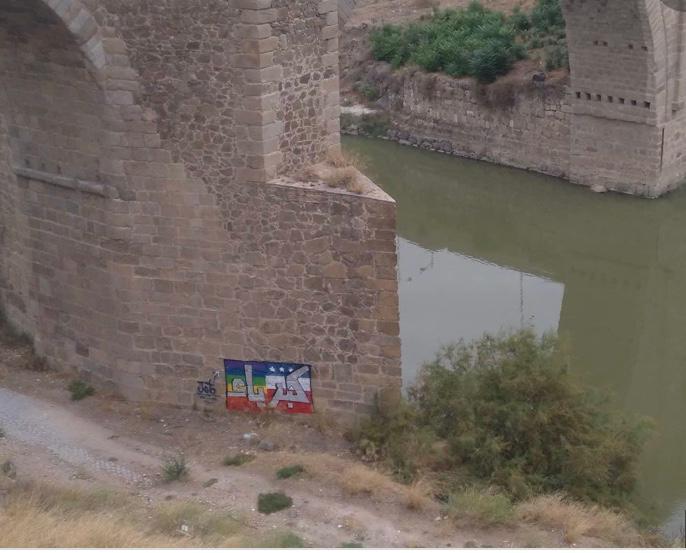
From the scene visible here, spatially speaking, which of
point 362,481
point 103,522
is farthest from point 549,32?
point 103,522

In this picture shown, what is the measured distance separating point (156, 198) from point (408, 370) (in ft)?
12.0

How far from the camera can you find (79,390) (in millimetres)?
9812

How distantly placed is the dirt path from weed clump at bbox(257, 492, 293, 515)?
0.17 ft

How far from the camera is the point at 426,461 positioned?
8.48 metres

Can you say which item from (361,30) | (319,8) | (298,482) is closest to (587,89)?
(361,30)

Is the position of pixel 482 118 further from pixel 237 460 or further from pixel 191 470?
pixel 191 470

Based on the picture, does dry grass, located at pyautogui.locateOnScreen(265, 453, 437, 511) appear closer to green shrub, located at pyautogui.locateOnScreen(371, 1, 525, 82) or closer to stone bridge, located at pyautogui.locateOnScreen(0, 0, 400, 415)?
stone bridge, located at pyautogui.locateOnScreen(0, 0, 400, 415)

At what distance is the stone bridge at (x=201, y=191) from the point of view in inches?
334

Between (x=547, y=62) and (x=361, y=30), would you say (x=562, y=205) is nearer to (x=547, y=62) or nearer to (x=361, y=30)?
(x=547, y=62)

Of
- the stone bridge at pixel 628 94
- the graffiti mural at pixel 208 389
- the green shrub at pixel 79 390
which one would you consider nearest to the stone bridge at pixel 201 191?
the graffiti mural at pixel 208 389

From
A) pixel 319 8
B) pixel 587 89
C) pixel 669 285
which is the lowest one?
pixel 669 285

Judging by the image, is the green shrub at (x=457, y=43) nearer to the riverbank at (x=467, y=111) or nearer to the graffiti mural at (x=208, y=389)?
the riverbank at (x=467, y=111)

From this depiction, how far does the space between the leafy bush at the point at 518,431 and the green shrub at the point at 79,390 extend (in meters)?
2.55

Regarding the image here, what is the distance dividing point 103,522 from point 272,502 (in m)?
1.41
